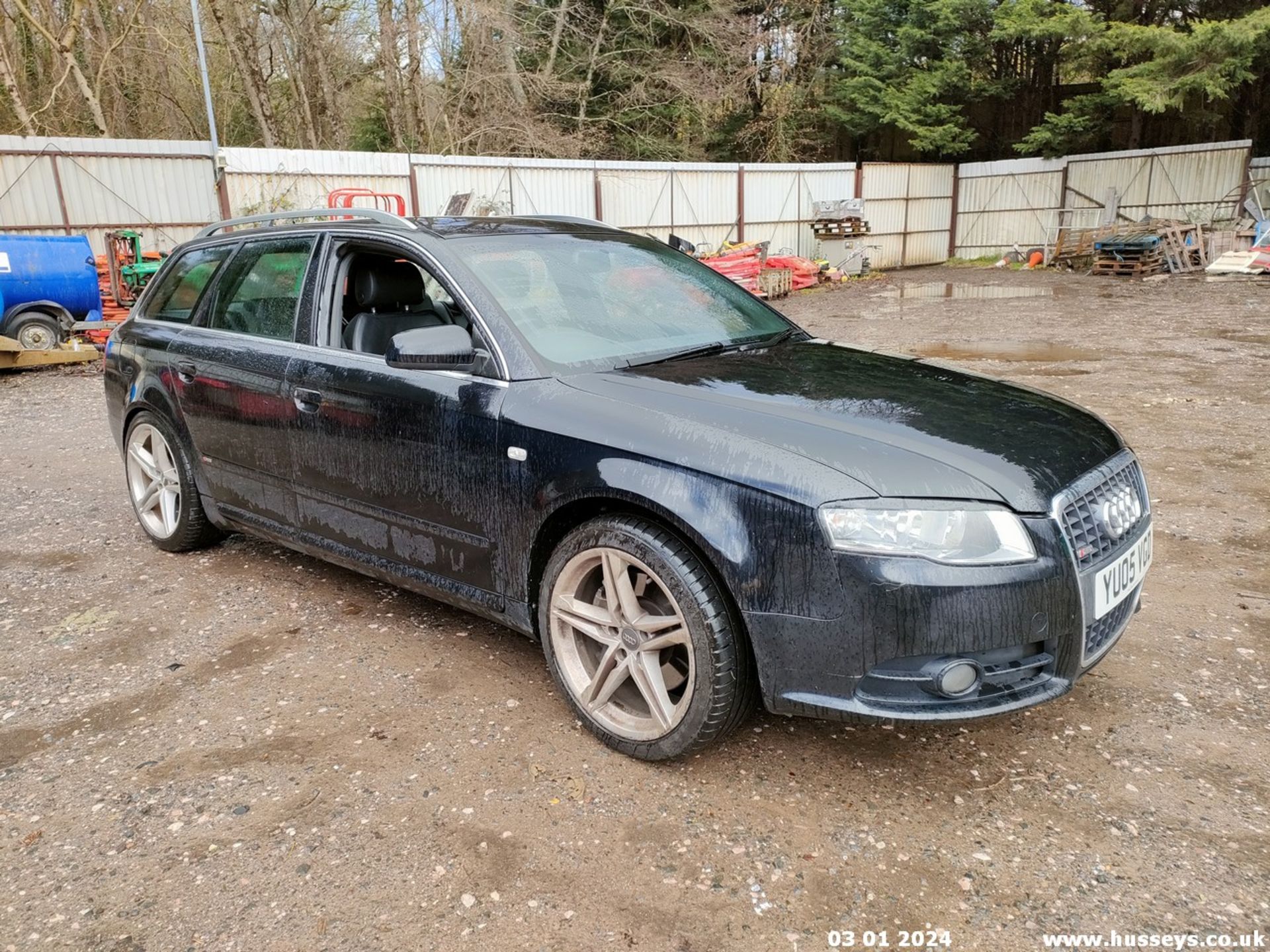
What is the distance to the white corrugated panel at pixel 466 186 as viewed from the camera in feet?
57.1

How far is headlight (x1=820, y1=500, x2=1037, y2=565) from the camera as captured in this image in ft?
7.70

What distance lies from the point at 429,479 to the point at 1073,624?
2124mm

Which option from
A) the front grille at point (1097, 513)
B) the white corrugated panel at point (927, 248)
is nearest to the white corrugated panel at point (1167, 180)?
the white corrugated panel at point (927, 248)

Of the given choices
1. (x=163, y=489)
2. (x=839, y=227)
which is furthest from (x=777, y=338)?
(x=839, y=227)

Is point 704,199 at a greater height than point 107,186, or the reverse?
point 107,186

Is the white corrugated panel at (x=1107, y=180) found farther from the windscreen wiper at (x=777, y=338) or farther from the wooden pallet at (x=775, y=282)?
the windscreen wiper at (x=777, y=338)

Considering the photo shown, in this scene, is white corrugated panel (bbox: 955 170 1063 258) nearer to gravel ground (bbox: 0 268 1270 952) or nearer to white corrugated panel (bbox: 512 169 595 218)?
white corrugated panel (bbox: 512 169 595 218)

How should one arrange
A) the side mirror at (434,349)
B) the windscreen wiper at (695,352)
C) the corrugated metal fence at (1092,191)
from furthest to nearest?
1. the corrugated metal fence at (1092,191)
2. the windscreen wiper at (695,352)
3. the side mirror at (434,349)

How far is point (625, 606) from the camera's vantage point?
2803 millimetres

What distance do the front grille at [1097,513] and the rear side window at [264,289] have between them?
3.04 metres

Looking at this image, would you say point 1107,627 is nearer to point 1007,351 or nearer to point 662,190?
point 1007,351

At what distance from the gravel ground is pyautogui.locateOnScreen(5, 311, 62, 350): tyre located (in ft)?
29.1

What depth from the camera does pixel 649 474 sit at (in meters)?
2.65

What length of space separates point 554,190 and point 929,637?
59.6 feet
